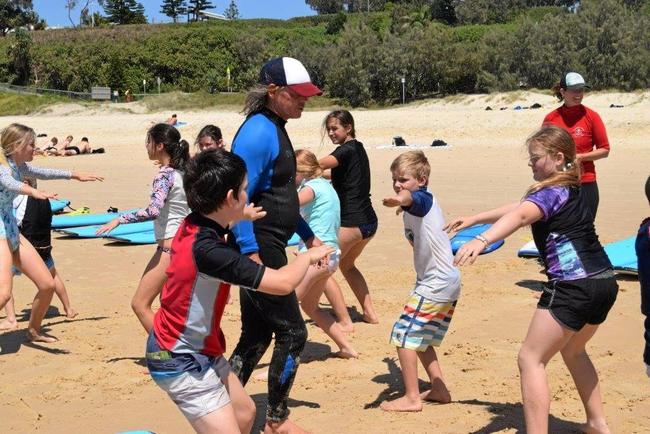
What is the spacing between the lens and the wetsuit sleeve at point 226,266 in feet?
12.6

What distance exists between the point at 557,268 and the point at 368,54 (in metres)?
46.0

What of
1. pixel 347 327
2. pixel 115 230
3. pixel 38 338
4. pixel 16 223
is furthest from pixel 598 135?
pixel 115 230

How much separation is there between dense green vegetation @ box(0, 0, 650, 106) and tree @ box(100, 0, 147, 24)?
2327 cm

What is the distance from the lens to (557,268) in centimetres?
472

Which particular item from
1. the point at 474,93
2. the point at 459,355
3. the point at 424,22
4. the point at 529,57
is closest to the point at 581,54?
the point at 529,57

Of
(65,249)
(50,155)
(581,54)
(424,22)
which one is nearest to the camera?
(65,249)

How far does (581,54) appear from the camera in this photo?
143 feet

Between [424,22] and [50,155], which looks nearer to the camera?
[50,155]

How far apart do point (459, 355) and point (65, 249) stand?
7427 millimetres

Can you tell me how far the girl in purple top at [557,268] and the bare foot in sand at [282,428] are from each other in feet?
4.31

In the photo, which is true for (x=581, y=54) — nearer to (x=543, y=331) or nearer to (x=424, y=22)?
(x=424, y=22)

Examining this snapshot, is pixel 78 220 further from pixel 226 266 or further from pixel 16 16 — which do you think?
pixel 16 16

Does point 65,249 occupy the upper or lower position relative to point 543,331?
lower

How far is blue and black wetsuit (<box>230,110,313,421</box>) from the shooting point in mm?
4945
